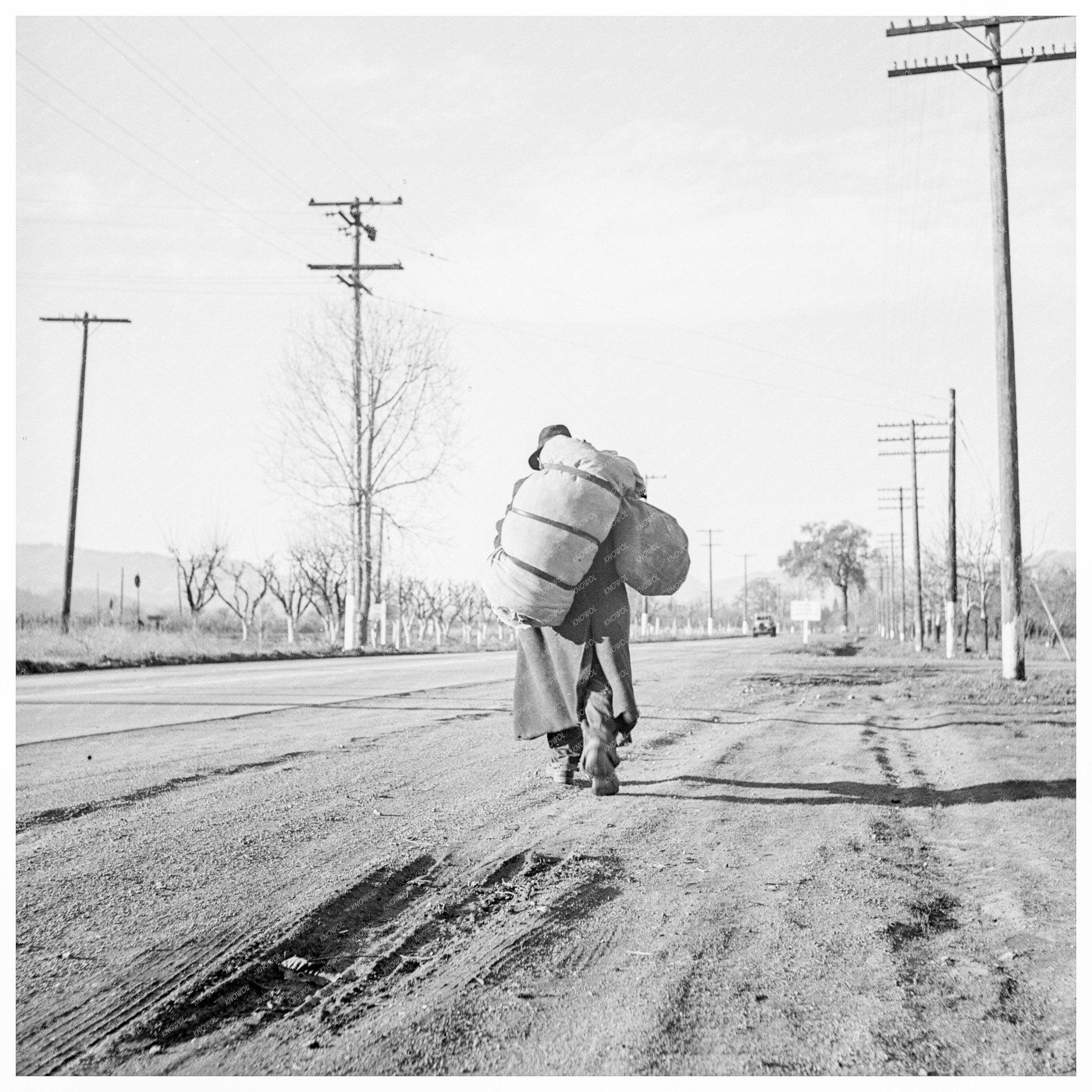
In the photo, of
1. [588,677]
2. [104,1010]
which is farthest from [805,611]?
[104,1010]

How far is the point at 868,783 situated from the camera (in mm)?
6410

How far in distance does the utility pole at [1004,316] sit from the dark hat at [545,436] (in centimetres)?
1590

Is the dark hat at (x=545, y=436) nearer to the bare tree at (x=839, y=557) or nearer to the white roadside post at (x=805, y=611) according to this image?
the white roadside post at (x=805, y=611)

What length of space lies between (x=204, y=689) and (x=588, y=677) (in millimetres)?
9565

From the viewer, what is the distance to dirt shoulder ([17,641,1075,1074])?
2.67 m

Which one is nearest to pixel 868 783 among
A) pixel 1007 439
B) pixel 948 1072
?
pixel 948 1072

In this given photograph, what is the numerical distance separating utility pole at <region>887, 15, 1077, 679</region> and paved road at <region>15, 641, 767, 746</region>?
21.5 ft

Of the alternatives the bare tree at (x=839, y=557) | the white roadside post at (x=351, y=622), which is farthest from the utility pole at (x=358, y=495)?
the bare tree at (x=839, y=557)

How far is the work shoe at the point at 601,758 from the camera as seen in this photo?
4480 millimetres

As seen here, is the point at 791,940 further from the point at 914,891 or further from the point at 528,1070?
the point at 528,1070

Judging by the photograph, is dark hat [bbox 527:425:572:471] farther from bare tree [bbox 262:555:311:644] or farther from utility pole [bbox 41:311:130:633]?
bare tree [bbox 262:555:311:644]

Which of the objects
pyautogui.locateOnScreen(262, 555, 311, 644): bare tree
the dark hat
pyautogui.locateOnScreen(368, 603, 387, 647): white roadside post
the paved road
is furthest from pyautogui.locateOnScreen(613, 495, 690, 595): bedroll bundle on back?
pyautogui.locateOnScreen(262, 555, 311, 644): bare tree

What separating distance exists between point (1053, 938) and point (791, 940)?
994mm

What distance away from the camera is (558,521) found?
3949mm
